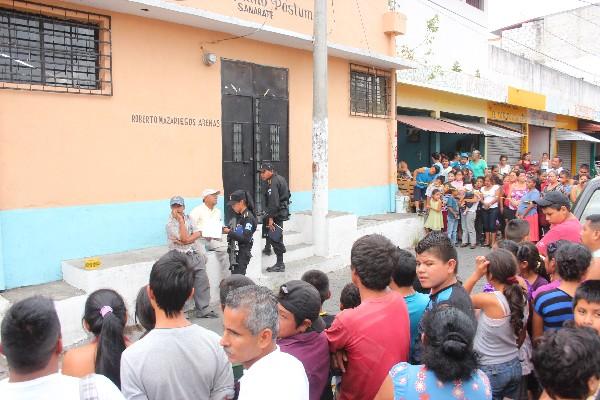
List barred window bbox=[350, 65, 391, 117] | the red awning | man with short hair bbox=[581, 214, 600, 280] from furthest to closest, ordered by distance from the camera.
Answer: the red awning < barred window bbox=[350, 65, 391, 117] < man with short hair bbox=[581, 214, 600, 280]

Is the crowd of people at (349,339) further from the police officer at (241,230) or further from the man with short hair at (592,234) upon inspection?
the police officer at (241,230)

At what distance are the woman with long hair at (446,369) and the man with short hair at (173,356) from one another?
81 cm

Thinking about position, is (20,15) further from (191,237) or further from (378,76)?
(378,76)

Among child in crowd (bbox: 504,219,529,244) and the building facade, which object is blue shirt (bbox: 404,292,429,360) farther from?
the building facade

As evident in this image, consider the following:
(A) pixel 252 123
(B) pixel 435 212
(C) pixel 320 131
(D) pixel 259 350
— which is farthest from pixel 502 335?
(B) pixel 435 212

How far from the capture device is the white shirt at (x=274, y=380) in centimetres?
195

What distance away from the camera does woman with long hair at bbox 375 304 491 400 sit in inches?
85.2

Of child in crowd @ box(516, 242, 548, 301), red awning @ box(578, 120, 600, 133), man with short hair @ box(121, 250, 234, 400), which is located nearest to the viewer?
man with short hair @ box(121, 250, 234, 400)

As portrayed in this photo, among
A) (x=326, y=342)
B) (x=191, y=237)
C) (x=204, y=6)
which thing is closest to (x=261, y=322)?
(x=326, y=342)

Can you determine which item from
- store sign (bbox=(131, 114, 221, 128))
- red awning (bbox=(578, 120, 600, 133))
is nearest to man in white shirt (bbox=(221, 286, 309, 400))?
store sign (bbox=(131, 114, 221, 128))

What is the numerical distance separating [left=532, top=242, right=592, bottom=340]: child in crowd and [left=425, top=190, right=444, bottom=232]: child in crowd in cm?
805

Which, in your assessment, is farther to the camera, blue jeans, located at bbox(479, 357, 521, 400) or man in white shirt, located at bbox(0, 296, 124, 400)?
blue jeans, located at bbox(479, 357, 521, 400)

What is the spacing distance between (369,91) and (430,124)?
9.09 ft

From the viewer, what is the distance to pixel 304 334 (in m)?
2.60
